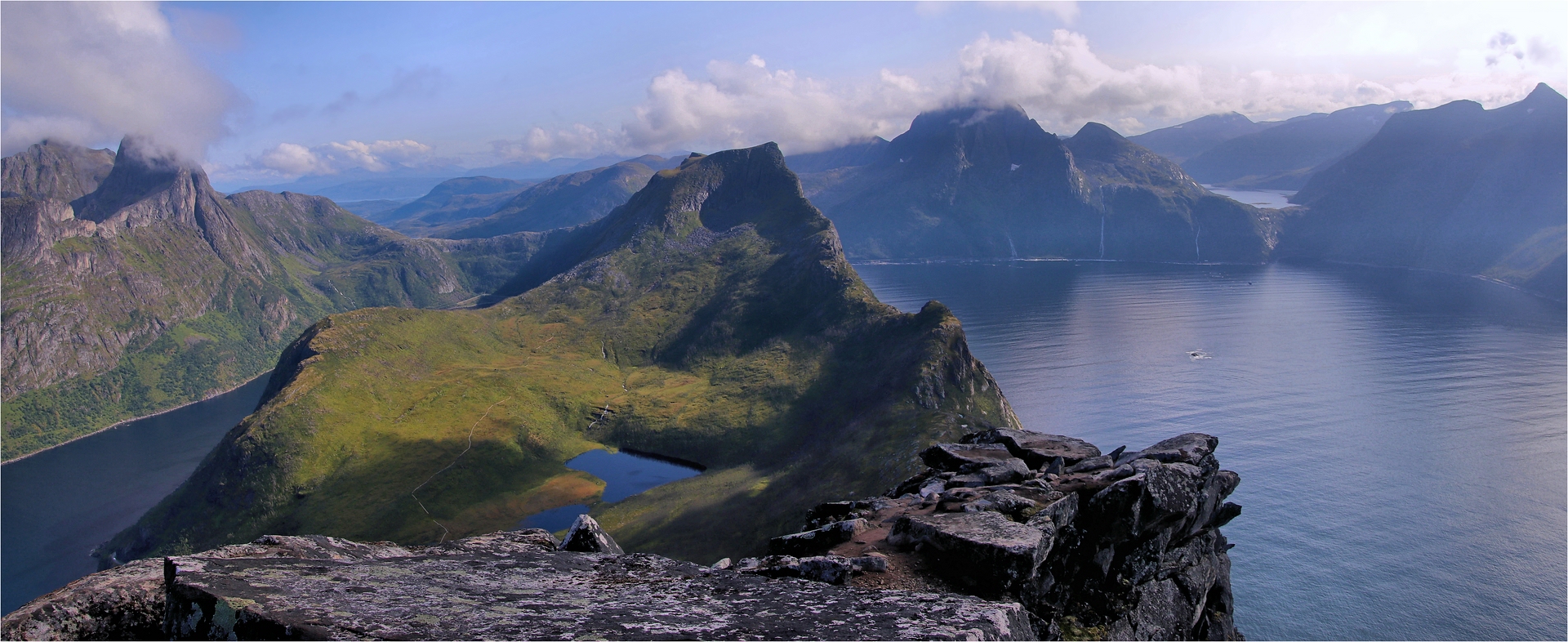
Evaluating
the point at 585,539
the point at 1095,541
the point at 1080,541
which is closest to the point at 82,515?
the point at 585,539

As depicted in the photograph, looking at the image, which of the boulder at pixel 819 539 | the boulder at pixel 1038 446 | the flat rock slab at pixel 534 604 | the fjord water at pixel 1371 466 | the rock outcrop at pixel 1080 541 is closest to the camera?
the flat rock slab at pixel 534 604

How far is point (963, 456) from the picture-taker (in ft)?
95.2

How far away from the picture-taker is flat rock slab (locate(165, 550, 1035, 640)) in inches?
370

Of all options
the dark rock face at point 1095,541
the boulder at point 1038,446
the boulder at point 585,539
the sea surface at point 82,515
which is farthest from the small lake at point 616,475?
the dark rock face at point 1095,541

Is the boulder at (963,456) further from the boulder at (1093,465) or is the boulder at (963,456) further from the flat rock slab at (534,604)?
the flat rock slab at (534,604)

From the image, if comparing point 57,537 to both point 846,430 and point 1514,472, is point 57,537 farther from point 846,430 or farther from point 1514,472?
point 1514,472

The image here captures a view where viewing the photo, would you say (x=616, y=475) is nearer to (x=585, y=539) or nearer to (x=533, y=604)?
(x=585, y=539)

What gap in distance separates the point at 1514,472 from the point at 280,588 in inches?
7010

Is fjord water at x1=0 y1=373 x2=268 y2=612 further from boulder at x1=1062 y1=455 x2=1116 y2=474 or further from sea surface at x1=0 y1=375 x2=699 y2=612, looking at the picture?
boulder at x1=1062 y1=455 x2=1116 y2=474

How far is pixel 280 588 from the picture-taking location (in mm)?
10234

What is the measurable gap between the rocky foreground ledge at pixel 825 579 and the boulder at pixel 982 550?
0.05 m

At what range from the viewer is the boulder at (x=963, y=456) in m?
28.0

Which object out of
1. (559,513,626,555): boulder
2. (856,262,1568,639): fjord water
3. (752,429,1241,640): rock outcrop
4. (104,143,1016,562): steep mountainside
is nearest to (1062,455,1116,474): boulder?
(752,429,1241,640): rock outcrop

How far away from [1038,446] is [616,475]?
425 feet
